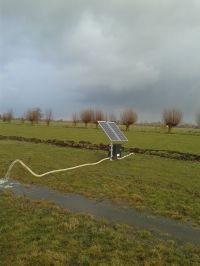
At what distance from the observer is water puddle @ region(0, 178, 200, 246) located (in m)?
10.4

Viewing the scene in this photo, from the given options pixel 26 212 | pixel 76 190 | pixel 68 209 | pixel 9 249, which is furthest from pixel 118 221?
pixel 76 190

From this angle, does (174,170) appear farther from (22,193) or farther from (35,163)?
(22,193)

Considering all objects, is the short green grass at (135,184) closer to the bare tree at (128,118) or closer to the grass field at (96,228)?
the grass field at (96,228)

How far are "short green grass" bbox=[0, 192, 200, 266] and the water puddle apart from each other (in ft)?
2.23

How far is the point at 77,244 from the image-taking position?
28.5 ft

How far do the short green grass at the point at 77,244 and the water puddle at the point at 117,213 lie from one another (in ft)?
2.23

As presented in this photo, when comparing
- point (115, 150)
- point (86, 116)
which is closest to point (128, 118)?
point (86, 116)

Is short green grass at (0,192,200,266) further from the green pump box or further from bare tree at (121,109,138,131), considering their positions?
bare tree at (121,109,138,131)

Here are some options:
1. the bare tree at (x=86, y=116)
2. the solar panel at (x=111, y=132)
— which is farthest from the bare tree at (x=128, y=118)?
the solar panel at (x=111, y=132)

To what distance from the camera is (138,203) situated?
46.1 feet

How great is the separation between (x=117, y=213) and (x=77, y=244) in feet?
12.8

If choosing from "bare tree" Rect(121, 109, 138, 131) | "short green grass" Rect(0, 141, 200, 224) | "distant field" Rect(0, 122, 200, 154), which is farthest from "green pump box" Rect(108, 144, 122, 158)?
"bare tree" Rect(121, 109, 138, 131)

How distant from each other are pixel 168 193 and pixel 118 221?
17.6 feet

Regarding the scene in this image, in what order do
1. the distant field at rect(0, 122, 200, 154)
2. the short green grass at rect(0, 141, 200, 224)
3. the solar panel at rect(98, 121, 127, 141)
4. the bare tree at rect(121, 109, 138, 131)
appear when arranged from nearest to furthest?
the short green grass at rect(0, 141, 200, 224)
the solar panel at rect(98, 121, 127, 141)
the distant field at rect(0, 122, 200, 154)
the bare tree at rect(121, 109, 138, 131)
